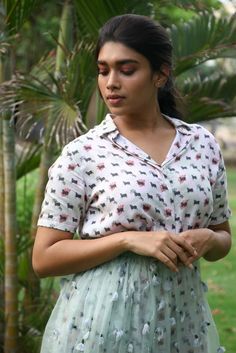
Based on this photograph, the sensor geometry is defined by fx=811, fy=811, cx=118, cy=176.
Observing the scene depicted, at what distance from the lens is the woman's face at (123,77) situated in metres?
2.13

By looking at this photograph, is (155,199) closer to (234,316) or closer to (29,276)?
(29,276)

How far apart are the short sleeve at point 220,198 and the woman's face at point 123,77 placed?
30 cm

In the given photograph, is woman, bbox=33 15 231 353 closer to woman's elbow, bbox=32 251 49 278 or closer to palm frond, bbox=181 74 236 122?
woman's elbow, bbox=32 251 49 278

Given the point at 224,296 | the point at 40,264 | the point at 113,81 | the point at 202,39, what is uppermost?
the point at 202,39

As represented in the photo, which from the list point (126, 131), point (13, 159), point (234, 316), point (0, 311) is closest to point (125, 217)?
point (126, 131)

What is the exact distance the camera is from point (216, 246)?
222 centimetres

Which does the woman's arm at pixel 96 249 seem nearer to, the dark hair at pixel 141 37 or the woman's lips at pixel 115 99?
the woman's lips at pixel 115 99

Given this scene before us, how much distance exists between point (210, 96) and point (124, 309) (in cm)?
218

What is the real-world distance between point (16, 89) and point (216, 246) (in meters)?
1.55

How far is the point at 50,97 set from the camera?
3.55 meters

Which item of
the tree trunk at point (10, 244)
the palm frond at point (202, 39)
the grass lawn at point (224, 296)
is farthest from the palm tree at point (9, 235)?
the grass lawn at point (224, 296)

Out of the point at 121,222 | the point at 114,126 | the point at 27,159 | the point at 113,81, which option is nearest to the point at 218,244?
the point at 121,222

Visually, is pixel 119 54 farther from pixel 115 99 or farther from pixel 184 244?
pixel 184 244

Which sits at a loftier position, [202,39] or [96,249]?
[202,39]
